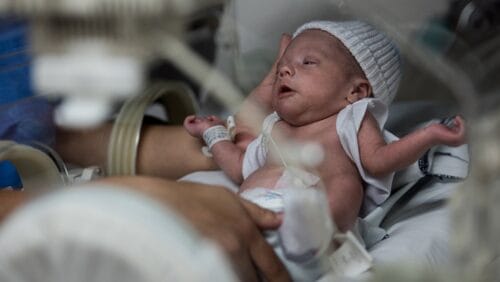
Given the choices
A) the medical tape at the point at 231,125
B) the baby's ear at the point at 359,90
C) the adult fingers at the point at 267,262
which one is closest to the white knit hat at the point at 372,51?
the baby's ear at the point at 359,90

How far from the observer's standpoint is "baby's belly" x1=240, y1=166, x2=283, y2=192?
2.70ft

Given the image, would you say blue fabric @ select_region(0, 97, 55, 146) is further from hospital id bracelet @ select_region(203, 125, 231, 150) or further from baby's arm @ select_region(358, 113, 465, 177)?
baby's arm @ select_region(358, 113, 465, 177)

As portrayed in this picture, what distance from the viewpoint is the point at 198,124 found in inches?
36.5

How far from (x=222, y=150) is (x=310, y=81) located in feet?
0.38

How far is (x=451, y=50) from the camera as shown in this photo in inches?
32.1

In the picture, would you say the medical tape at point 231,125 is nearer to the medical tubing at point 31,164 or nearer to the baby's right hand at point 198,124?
the baby's right hand at point 198,124

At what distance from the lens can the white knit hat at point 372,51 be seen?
918mm

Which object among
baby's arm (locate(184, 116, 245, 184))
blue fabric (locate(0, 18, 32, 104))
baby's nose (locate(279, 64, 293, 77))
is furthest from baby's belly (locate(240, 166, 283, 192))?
blue fabric (locate(0, 18, 32, 104))

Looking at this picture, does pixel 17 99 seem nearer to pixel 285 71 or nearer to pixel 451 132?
pixel 285 71

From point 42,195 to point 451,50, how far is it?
1.29 feet

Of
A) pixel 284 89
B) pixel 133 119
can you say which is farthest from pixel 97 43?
pixel 284 89

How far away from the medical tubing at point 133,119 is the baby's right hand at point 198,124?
0.02 m

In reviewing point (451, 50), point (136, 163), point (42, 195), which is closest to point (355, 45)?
point (451, 50)

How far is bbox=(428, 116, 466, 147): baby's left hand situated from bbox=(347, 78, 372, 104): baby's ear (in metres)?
0.10
